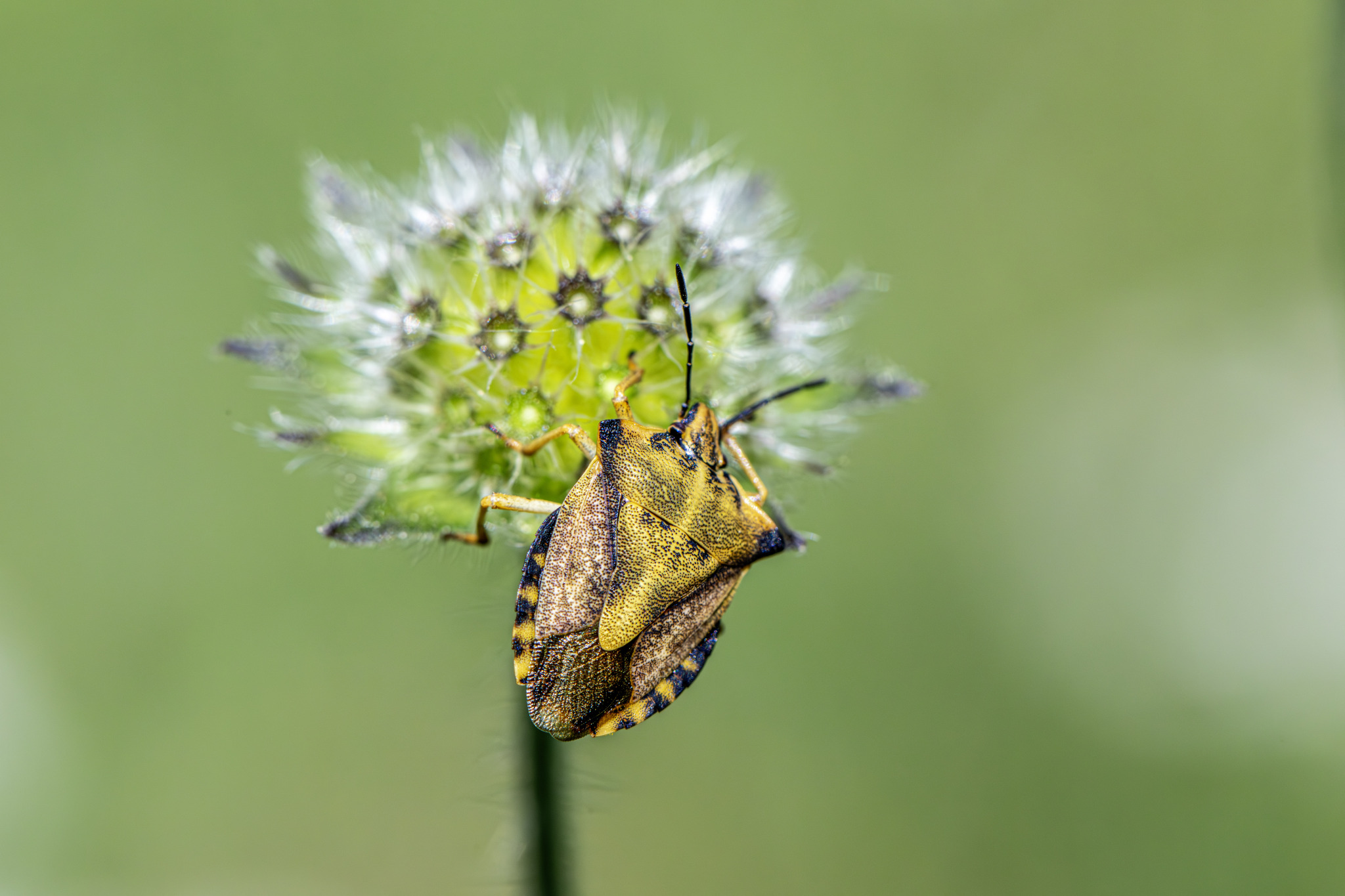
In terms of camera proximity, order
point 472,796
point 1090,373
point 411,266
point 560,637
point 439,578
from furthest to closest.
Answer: point 1090,373 < point 439,578 < point 472,796 < point 411,266 < point 560,637

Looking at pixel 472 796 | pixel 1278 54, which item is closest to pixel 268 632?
pixel 472 796

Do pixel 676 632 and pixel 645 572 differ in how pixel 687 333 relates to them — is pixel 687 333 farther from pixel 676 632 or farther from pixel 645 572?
pixel 676 632

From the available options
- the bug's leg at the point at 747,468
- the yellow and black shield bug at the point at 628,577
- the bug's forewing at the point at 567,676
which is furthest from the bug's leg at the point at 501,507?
the bug's leg at the point at 747,468

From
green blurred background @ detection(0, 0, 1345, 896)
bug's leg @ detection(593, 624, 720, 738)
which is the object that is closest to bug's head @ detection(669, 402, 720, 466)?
bug's leg @ detection(593, 624, 720, 738)

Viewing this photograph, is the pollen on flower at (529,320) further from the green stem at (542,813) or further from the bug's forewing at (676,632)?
the green stem at (542,813)

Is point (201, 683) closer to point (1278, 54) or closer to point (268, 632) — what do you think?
point (268, 632)

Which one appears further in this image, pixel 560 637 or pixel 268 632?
pixel 268 632
